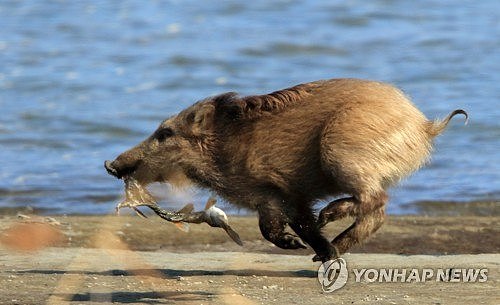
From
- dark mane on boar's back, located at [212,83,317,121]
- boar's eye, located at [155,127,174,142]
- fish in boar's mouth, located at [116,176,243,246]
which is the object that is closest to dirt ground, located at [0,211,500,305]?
fish in boar's mouth, located at [116,176,243,246]

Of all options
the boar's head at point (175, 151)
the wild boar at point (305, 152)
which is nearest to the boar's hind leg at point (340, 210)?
the wild boar at point (305, 152)

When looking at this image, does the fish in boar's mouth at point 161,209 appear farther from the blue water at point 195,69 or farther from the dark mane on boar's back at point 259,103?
the dark mane on boar's back at point 259,103

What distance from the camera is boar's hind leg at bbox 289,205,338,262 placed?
7.61m

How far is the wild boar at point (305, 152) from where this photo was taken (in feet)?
24.2

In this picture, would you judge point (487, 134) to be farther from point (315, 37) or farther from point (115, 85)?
point (315, 37)

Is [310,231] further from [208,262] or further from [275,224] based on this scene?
[208,262]

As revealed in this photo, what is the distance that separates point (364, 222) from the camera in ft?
24.2

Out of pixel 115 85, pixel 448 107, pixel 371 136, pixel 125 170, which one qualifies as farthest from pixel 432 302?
pixel 115 85

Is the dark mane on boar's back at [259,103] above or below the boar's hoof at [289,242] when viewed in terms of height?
above

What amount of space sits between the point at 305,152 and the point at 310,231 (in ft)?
1.60

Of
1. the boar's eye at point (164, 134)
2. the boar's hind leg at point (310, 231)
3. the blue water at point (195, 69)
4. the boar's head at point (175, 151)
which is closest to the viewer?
the boar's hind leg at point (310, 231)

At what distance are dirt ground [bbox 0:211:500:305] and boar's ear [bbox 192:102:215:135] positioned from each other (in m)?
0.96

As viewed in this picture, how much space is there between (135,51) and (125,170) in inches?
525

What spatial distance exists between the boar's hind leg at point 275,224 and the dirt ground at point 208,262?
11.4 inches
